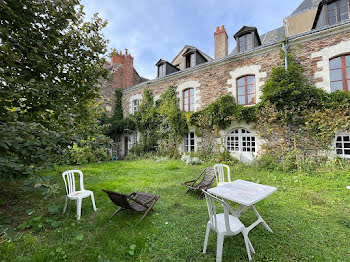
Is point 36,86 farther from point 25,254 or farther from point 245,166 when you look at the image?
point 245,166

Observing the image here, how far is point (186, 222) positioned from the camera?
292 centimetres

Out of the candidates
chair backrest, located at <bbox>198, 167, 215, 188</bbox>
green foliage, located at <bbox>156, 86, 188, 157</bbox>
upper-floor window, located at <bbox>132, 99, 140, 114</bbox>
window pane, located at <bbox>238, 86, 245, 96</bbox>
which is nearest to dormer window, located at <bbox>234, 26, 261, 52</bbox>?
window pane, located at <bbox>238, 86, 245, 96</bbox>

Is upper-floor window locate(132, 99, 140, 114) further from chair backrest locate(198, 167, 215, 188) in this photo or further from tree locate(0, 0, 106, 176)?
tree locate(0, 0, 106, 176)

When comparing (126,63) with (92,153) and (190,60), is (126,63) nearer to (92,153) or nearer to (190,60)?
(190,60)

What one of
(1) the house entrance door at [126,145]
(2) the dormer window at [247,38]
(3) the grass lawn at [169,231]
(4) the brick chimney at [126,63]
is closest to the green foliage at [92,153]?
(3) the grass lawn at [169,231]

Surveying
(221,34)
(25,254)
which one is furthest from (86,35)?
(221,34)

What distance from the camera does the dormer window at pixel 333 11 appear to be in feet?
22.9

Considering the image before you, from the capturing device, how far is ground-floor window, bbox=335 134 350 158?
612 centimetres

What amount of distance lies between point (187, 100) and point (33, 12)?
28.3 ft

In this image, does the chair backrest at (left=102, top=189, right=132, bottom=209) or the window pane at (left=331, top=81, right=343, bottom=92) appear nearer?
the chair backrest at (left=102, top=189, right=132, bottom=209)

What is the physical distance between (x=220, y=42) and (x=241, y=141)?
24.3 ft

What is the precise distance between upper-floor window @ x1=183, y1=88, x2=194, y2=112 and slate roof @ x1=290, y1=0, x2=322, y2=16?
26.7ft

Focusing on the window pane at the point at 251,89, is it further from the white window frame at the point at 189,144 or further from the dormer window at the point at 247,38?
the white window frame at the point at 189,144

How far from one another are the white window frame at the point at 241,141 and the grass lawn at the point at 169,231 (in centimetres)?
379
